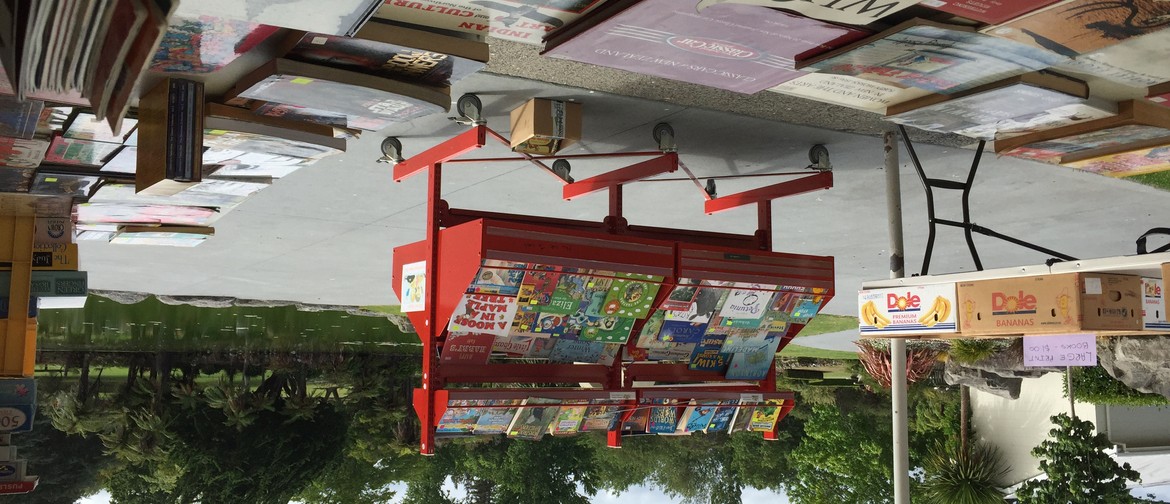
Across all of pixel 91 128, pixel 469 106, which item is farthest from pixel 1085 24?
pixel 91 128

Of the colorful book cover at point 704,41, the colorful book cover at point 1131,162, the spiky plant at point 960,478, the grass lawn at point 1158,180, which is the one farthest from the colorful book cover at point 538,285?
the spiky plant at point 960,478

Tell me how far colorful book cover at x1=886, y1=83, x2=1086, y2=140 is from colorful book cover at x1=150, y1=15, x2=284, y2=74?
2164 mm

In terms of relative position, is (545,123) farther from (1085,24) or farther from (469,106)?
(1085,24)

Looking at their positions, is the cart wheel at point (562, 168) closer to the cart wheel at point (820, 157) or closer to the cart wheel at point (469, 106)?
the cart wheel at point (469, 106)

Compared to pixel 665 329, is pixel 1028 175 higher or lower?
higher

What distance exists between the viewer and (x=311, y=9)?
1905 mm

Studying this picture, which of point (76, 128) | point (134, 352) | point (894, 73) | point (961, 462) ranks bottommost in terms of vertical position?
point (961, 462)

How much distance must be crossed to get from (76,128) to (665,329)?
2552 mm

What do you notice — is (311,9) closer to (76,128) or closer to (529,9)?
(529,9)

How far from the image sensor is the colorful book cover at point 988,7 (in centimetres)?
235

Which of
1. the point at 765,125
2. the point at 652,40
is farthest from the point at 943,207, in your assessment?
the point at 652,40

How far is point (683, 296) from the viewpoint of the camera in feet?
13.9

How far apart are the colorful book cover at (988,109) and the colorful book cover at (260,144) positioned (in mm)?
1977

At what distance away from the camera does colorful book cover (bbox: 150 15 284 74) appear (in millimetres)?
2209
